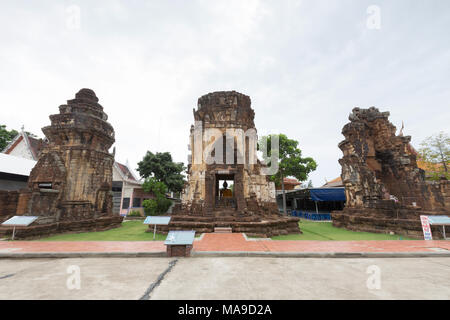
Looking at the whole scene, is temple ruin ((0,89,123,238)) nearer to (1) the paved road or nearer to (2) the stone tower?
(2) the stone tower

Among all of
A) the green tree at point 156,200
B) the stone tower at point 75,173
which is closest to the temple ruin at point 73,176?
the stone tower at point 75,173

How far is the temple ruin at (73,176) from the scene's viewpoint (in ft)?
34.8

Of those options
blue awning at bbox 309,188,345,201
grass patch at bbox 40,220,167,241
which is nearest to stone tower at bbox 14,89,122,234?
grass patch at bbox 40,220,167,241

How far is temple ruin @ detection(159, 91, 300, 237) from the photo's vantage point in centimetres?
1048

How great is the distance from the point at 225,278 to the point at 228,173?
8.53 metres

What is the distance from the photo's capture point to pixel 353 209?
520 inches

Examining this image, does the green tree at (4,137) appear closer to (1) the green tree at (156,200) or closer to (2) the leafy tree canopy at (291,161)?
(1) the green tree at (156,200)

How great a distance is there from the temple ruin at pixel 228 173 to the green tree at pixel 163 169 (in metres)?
10.1

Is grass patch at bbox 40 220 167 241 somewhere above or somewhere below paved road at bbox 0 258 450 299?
below

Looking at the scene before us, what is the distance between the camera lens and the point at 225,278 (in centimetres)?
424

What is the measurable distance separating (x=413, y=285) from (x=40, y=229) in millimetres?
14171

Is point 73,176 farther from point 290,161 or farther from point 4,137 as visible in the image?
point 4,137
